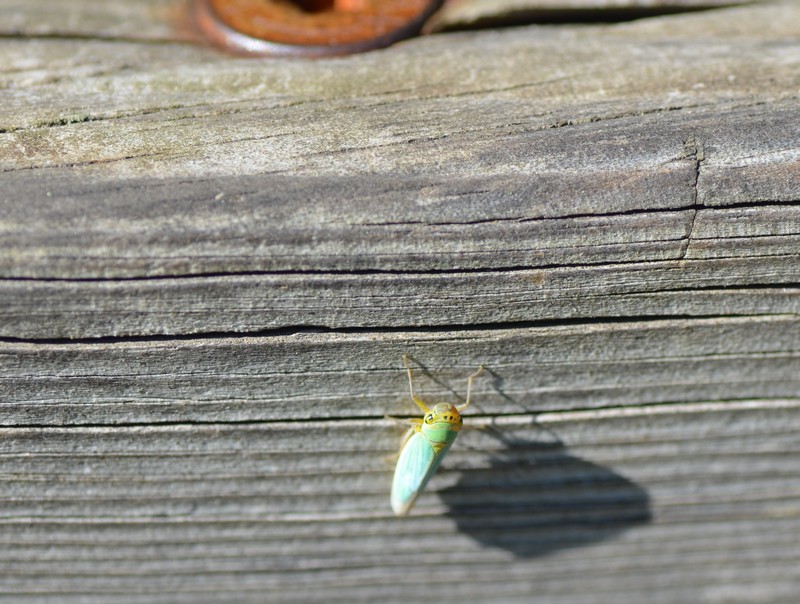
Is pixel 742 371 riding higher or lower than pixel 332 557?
higher

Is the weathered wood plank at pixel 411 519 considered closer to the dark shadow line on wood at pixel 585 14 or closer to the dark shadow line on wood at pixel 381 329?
the dark shadow line on wood at pixel 381 329

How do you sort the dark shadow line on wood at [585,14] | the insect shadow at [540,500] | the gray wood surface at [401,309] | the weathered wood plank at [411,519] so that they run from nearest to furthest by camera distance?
the gray wood surface at [401,309]
the weathered wood plank at [411,519]
the insect shadow at [540,500]
the dark shadow line on wood at [585,14]

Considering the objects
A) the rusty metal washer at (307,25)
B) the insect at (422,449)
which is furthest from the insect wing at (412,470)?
the rusty metal washer at (307,25)

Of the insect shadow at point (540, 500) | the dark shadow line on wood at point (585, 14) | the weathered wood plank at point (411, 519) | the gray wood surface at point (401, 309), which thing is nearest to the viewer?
the gray wood surface at point (401, 309)

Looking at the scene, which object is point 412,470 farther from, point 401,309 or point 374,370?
point 401,309

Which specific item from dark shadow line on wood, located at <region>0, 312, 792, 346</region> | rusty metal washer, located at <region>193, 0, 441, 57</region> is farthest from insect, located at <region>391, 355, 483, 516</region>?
rusty metal washer, located at <region>193, 0, 441, 57</region>

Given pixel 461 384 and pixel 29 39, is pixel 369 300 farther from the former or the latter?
pixel 29 39

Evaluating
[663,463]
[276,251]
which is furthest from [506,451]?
[276,251]
